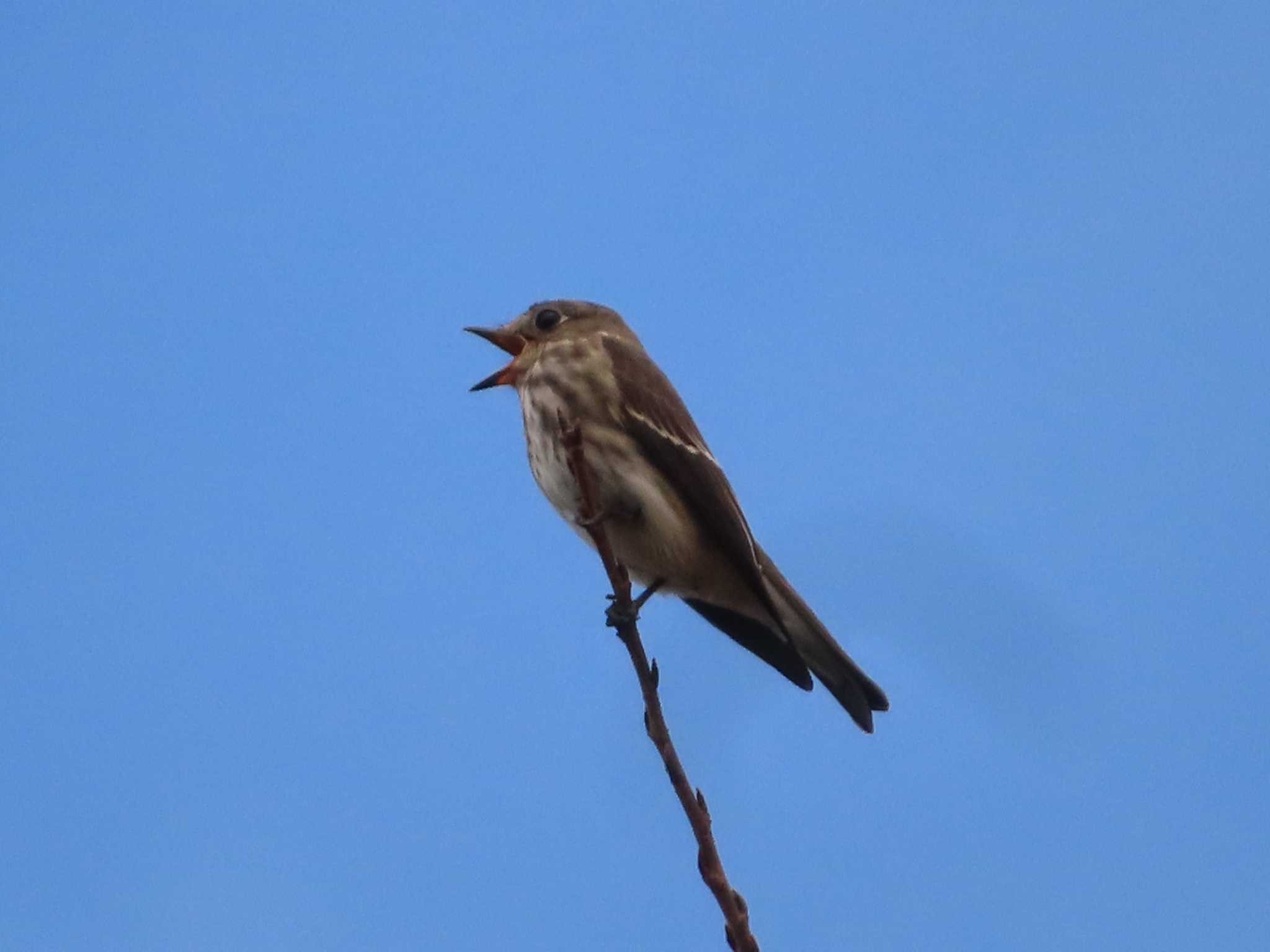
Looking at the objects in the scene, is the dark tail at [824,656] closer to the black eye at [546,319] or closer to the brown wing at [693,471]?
the brown wing at [693,471]

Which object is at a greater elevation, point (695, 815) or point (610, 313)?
point (610, 313)

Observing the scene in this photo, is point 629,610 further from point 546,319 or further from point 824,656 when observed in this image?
point 546,319

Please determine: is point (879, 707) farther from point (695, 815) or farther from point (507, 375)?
point (695, 815)

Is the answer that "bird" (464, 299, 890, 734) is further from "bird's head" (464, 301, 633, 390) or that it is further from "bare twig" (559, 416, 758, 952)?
"bare twig" (559, 416, 758, 952)

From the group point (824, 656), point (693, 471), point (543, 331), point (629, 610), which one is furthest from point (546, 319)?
point (629, 610)

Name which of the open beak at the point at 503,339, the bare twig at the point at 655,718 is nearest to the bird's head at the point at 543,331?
the open beak at the point at 503,339

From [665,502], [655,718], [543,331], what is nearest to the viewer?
[655,718]

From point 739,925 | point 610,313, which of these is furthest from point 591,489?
point 610,313
